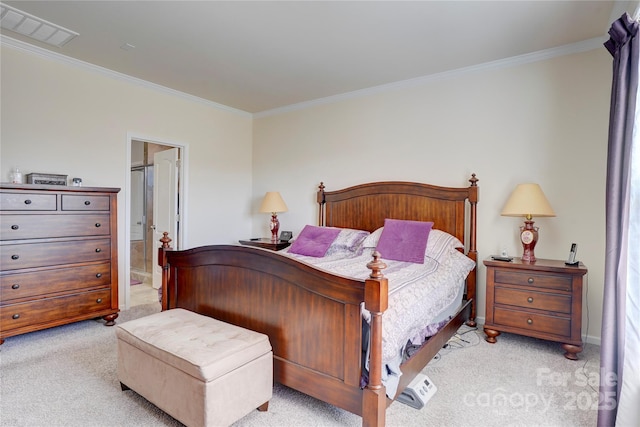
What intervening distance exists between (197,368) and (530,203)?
2.76m

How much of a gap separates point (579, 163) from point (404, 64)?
1.82 metres

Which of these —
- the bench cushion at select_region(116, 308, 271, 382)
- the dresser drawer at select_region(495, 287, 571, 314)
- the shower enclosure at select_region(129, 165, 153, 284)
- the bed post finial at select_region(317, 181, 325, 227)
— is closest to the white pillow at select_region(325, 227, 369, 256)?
the bed post finial at select_region(317, 181, 325, 227)

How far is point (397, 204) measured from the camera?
3766 mm

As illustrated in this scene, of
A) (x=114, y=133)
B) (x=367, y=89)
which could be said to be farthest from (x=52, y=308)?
(x=367, y=89)

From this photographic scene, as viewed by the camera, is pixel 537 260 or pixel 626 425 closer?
pixel 626 425

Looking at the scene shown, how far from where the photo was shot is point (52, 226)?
2.96 meters

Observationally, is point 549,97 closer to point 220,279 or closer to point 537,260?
point 537,260

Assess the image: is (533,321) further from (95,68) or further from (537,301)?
(95,68)

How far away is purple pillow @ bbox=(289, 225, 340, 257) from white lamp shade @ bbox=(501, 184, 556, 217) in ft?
5.57

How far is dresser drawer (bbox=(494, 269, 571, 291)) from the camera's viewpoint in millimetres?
2643

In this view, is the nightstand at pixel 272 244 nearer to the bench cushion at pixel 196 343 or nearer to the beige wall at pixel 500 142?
the beige wall at pixel 500 142

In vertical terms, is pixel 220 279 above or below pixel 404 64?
below

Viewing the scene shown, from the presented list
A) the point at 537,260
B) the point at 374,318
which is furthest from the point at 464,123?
the point at 374,318

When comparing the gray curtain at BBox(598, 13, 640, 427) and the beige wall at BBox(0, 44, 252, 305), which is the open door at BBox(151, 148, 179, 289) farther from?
the gray curtain at BBox(598, 13, 640, 427)
